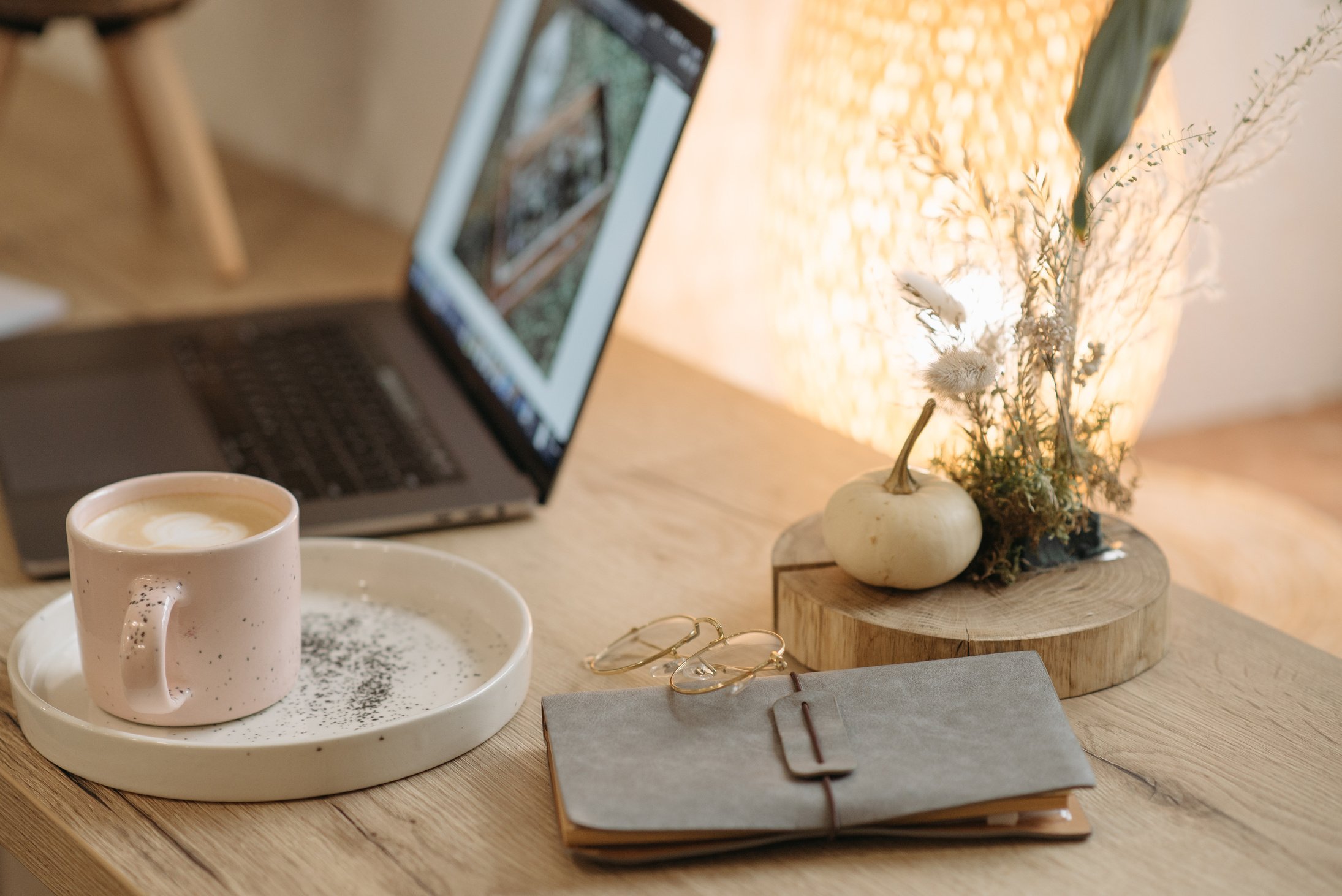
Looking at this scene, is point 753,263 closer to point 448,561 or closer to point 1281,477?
point 448,561

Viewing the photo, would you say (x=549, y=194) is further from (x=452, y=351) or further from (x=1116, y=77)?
(x=1116, y=77)

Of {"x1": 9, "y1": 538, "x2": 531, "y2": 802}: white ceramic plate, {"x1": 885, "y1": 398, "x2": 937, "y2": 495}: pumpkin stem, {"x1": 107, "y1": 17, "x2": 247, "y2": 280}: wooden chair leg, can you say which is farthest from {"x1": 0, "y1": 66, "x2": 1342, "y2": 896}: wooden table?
{"x1": 107, "y1": 17, "x2": 247, "y2": 280}: wooden chair leg

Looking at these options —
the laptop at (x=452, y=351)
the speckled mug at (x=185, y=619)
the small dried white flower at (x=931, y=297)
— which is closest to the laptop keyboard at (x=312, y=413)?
the laptop at (x=452, y=351)

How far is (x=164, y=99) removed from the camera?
1254mm

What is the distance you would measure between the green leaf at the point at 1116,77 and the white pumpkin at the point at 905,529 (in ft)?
0.45

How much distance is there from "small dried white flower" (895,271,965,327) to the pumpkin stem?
1.6 inches

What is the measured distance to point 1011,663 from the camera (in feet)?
1.85

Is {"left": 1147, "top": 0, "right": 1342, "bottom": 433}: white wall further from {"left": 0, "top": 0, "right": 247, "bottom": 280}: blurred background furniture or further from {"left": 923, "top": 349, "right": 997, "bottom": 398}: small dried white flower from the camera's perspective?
{"left": 923, "top": 349, "right": 997, "bottom": 398}: small dried white flower

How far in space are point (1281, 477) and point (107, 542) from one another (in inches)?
85.7

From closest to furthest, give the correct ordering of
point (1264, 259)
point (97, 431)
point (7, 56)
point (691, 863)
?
point (691, 863) < point (97, 431) < point (7, 56) < point (1264, 259)

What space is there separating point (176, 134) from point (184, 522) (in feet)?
2.73

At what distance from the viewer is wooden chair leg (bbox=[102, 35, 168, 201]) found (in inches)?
49.5

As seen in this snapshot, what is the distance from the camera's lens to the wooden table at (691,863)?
1.63 ft

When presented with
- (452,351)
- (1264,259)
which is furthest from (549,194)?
(1264,259)
